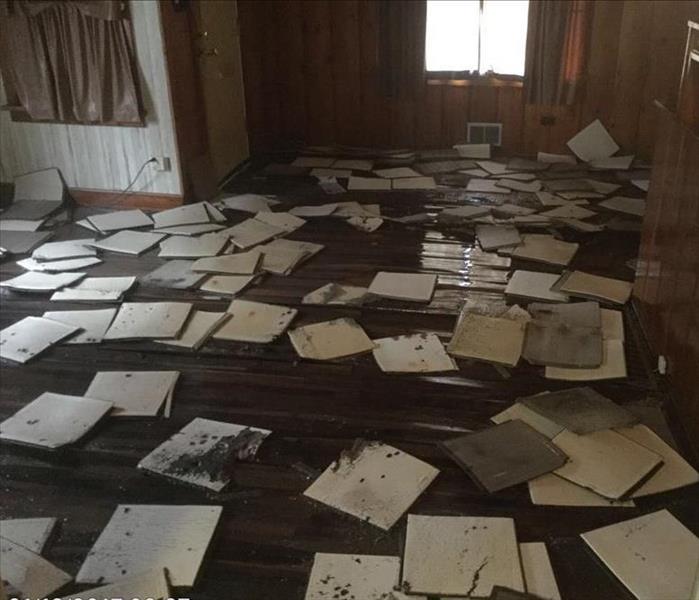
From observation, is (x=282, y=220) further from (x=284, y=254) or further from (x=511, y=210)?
(x=511, y=210)

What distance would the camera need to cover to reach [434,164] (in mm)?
5629

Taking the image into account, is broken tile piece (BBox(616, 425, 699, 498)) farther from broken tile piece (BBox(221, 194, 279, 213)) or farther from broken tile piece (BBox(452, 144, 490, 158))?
broken tile piece (BBox(452, 144, 490, 158))

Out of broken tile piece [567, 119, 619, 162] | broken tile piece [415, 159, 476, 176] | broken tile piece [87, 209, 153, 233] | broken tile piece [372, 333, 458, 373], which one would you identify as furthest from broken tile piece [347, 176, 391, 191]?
broken tile piece [372, 333, 458, 373]

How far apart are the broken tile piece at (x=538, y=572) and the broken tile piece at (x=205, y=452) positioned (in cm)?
93

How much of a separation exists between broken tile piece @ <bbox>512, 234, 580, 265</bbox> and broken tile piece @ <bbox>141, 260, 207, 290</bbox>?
1.75m

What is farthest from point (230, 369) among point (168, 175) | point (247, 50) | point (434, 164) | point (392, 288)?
point (247, 50)

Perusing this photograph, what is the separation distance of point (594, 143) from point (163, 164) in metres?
3.32

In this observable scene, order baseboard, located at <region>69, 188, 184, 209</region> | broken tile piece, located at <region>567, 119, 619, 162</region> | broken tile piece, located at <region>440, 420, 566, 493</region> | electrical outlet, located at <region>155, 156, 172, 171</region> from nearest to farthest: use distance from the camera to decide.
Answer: broken tile piece, located at <region>440, 420, 566, 493</region> → electrical outlet, located at <region>155, 156, 172, 171</region> → baseboard, located at <region>69, 188, 184, 209</region> → broken tile piece, located at <region>567, 119, 619, 162</region>

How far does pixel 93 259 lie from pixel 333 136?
2.85 metres

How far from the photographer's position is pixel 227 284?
3.64 m

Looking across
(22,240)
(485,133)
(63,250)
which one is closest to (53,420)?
(63,250)

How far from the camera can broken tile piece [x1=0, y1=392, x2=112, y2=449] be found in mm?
2453

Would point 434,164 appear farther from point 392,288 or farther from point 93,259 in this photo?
point 93,259

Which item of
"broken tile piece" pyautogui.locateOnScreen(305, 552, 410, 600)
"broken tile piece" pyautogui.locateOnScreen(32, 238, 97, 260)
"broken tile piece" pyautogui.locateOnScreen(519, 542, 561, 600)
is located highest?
"broken tile piece" pyautogui.locateOnScreen(32, 238, 97, 260)
